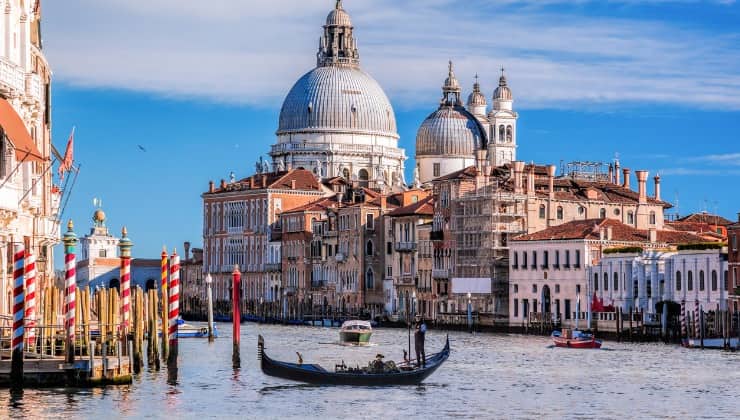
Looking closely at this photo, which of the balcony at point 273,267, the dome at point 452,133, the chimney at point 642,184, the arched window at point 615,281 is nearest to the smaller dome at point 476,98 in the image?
the dome at point 452,133

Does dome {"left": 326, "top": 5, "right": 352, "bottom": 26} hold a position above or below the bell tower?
above

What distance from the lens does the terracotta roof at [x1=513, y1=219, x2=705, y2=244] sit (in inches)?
2640

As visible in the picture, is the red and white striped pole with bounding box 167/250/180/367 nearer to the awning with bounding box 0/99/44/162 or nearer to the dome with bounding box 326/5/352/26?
the awning with bounding box 0/99/44/162

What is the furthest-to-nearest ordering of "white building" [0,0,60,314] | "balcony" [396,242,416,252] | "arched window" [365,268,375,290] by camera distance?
"arched window" [365,268,375,290], "balcony" [396,242,416,252], "white building" [0,0,60,314]

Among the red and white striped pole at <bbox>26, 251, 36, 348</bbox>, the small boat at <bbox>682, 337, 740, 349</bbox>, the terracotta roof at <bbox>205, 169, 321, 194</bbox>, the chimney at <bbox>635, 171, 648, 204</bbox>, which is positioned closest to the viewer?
the red and white striped pole at <bbox>26, 251, 36, 348</bbox>

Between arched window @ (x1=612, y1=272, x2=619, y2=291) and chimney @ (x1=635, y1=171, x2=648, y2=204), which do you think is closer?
arched window @ (x1=612, y1=272, x2=619, y2=291)

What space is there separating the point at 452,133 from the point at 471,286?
108ft

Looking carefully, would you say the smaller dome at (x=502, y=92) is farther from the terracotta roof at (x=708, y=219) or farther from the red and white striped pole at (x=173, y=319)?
the red and white striped pole at (x=173, y=319)

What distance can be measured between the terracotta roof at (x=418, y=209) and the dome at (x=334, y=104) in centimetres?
2434

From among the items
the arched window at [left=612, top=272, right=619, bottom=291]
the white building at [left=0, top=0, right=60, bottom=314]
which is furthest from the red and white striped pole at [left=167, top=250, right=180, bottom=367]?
the arched window at [left=612, top=272, right=619, bottom=291]

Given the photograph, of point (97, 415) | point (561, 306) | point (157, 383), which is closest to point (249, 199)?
point (561, 306)

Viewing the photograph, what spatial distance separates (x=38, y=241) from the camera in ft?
109

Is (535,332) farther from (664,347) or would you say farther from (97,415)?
(97,415)

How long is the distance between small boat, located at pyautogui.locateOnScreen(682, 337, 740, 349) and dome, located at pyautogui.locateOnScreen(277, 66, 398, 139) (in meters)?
59.9
